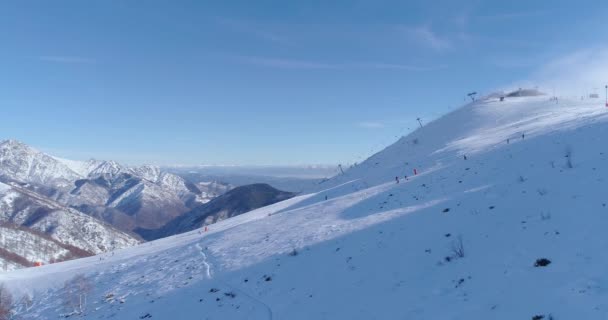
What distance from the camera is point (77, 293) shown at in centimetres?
2378

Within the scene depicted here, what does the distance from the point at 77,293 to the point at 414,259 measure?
2042 centimetres

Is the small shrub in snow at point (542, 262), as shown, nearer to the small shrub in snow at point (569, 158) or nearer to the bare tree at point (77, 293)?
the small shrub in snow at point (569, 158)

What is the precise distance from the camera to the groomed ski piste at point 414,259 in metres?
11.5

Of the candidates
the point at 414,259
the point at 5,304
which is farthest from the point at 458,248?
the point at 5,304

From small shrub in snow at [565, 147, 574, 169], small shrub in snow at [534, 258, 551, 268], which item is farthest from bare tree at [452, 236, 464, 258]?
small shrub in snow at [565, 147, 574, 169]

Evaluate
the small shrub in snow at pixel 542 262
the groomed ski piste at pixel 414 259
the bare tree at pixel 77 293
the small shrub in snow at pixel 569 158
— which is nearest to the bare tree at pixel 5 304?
the groomed ski piste at pixel 414 259

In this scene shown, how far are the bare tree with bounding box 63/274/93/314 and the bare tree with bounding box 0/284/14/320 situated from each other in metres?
2.96

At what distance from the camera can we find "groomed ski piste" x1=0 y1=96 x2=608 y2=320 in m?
11.5

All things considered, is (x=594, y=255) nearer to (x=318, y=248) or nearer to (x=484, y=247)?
(x=484, y=247)

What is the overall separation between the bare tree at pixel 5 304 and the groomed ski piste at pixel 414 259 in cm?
57

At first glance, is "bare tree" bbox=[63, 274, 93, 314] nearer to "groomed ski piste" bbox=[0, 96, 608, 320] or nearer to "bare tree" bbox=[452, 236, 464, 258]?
"groomed ski piste" bbox=[0, 96, 608, 320]

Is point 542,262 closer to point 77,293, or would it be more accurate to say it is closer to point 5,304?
point 77,293

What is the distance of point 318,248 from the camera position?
2097 centimetres

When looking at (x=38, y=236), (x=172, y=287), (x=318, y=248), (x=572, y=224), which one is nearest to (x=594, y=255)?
(x=572, y=224)
